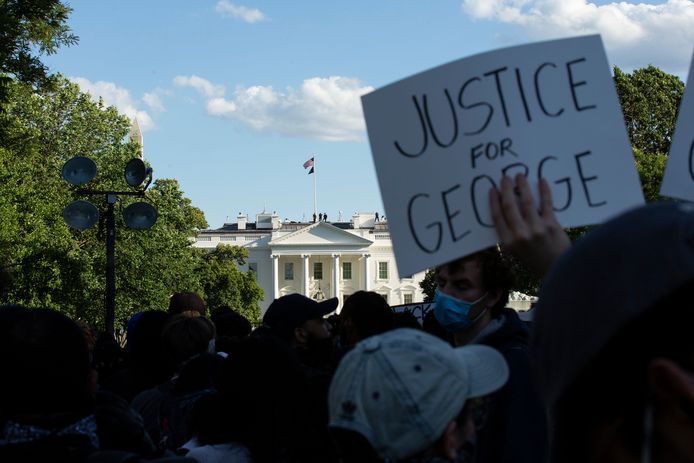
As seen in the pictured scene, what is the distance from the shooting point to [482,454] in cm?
280

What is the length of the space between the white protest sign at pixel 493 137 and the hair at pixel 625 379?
118 cm

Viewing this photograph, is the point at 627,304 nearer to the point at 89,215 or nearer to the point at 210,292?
the point at 89,215

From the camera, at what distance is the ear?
996 mm

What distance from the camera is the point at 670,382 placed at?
39.4 inches

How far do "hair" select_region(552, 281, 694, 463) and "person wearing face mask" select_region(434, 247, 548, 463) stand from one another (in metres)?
1.67

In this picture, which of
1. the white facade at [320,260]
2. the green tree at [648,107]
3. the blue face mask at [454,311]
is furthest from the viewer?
the white facade at [320,260]

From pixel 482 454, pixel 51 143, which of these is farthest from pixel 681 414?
pixel 51 143

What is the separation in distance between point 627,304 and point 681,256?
0.23ft

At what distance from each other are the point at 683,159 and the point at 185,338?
3003 mm

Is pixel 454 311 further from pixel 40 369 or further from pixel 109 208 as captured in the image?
pixel 109 208

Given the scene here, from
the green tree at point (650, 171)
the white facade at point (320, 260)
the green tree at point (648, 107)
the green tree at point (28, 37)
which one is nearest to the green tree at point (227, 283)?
the green tree at point (648, 107)

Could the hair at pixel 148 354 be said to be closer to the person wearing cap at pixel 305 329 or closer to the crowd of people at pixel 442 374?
the crowd of people at pixel 442 374

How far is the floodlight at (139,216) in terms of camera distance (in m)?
13.7

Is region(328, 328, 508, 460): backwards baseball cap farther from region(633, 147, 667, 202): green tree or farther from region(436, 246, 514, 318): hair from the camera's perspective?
region(633, 147, 667, 202): green tree
